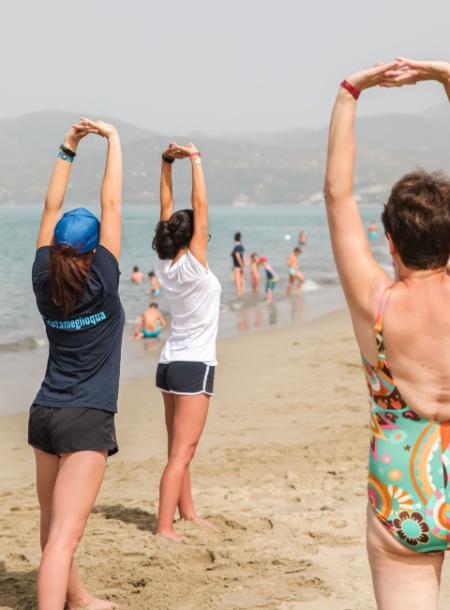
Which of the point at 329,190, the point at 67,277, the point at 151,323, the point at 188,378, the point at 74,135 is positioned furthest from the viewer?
the point at 151,323

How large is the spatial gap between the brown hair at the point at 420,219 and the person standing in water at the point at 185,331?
296 centimetres

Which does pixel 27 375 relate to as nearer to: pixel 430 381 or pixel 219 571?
pixel 219 571

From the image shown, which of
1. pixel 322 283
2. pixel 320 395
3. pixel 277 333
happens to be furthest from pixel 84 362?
pixel 322 283

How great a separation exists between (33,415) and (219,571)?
72.0 inches

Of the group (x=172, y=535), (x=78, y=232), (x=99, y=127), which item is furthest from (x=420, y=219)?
(x=172, y=535)

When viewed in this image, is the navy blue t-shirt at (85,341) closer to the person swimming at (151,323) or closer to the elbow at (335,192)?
the elbow at (335,192)

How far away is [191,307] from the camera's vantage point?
5.96 m

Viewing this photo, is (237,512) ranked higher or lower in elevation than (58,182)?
lower

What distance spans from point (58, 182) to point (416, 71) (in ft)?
7.17

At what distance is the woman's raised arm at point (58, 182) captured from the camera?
14.9 feet

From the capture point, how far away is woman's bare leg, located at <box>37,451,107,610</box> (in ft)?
13.7

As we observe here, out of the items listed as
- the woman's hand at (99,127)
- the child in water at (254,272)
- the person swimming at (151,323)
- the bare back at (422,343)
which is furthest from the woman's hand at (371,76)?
the child in water at (254,272)

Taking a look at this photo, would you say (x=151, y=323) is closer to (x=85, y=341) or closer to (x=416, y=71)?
(x=85, y=341)

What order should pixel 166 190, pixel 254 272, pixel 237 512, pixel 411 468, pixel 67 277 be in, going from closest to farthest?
pixel 411 468, pixel 67 277, pixel 166 190, pixel 237 512, pixel 254 272
